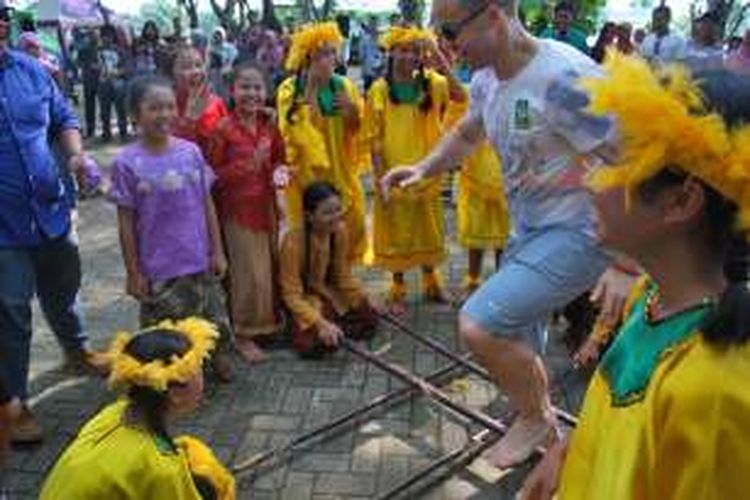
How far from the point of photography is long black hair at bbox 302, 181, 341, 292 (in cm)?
532

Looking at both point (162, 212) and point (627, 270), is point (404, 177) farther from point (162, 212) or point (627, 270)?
point (627, 270)

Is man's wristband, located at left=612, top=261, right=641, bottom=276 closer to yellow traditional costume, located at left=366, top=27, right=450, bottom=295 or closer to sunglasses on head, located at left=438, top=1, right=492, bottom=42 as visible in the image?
sunglasses on head, located at left=438, top=1, right=492, bottom=42

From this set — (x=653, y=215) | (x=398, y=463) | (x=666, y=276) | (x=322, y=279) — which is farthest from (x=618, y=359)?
(x=322, y=279)

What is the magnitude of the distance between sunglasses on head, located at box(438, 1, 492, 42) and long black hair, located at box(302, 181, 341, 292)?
6.23ft

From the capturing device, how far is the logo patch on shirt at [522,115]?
136 inches

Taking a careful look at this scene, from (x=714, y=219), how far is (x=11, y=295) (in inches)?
135

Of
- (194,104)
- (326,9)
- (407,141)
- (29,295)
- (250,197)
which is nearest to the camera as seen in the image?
(29,295)

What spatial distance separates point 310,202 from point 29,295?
1.69 meters

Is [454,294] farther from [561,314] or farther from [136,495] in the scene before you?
[136,495]

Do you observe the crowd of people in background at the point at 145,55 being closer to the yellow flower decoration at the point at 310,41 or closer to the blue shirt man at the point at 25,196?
the yellow flower decoration at the point at 310,41

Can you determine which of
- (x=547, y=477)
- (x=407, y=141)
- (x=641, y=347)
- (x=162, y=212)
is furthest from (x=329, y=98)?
(x=641, y=347)

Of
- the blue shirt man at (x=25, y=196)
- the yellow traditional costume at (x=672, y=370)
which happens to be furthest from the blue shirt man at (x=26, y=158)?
the yellow traditional costume at (x=672, y=370)

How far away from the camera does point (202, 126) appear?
5.05 m

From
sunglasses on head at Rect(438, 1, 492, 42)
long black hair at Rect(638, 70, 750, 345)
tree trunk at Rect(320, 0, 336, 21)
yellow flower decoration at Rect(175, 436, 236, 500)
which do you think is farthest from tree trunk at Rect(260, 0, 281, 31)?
long black hair at Rect(638, 70, 750, 345)
